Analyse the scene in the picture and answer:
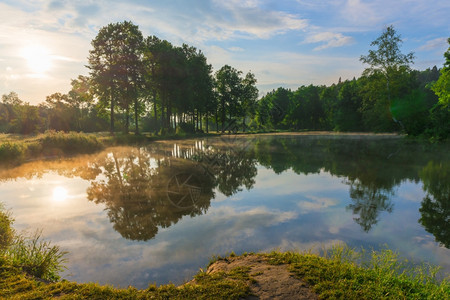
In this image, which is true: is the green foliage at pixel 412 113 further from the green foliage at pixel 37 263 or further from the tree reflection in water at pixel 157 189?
the green foliage at pixel 37 263

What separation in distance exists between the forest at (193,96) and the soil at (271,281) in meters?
40.4

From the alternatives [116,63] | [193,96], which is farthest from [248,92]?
[116,63]

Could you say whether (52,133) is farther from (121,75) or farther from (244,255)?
(244,255)

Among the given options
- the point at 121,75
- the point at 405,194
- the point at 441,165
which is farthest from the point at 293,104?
the point at 405,194

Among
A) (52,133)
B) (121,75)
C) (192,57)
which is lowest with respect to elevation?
(52,133)

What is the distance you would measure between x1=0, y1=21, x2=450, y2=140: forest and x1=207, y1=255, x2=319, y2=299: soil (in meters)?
40.4

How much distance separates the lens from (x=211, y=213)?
1036 cm

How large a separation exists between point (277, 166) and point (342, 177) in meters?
5.58

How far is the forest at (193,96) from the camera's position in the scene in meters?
42.4

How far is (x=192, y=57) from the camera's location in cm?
6344

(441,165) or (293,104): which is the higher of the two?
(293,104)

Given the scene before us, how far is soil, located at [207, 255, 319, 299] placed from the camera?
4.51 m

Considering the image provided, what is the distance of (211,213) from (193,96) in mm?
53184

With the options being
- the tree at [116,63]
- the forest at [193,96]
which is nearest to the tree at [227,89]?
the forest at [193,96]
